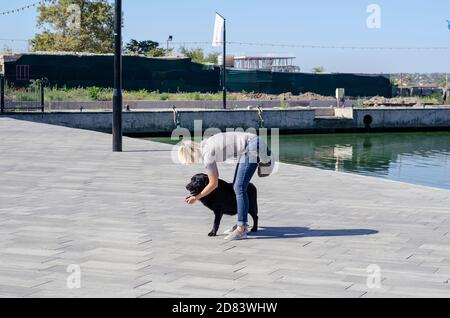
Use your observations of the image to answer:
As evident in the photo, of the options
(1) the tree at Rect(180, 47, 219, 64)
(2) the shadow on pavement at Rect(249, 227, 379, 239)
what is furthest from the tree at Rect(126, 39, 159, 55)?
(2) the shadow on pavement at Rect(249, 227, 379, 239)

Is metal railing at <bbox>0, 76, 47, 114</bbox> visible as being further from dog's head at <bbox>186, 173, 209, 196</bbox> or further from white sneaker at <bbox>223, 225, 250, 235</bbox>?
dog's head at <bbox>186, 173, 209, 196</bbox>

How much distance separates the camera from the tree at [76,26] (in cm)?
6800

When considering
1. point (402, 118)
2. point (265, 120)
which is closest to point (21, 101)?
point (265, 120)

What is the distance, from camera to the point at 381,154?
31.5 m

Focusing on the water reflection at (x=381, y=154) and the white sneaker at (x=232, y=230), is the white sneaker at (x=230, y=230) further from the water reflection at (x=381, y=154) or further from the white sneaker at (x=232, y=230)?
the water reflection at (x=381, y=154)

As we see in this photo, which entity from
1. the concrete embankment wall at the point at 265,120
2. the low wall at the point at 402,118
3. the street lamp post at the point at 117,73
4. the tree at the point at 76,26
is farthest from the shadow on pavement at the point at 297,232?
the tree at the point at 76,26

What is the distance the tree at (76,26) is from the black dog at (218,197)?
61.9 m

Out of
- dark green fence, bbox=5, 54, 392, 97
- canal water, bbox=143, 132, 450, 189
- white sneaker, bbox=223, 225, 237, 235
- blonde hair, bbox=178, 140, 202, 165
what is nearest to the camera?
blonde hair, bbox=178, 140, 202, 165

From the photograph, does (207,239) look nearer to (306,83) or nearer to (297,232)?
(297,232)

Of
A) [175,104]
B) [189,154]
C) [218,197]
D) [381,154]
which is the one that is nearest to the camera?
[189,154]

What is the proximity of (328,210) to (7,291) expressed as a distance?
503 cm

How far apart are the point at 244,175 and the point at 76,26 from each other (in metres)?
63.1

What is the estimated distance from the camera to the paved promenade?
623 cm

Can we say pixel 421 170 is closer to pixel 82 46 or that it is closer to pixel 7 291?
pixel 7 291
